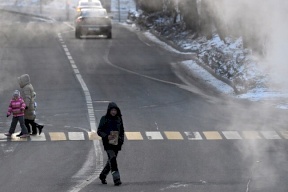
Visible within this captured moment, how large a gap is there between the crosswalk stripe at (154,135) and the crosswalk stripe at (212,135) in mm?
1040

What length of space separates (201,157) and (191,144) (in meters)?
1.79

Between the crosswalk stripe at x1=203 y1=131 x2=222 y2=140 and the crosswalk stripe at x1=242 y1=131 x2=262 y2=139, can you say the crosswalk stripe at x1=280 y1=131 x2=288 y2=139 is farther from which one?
the crosswalk stripe at x1=203 y1=131 x2=222 y2=140

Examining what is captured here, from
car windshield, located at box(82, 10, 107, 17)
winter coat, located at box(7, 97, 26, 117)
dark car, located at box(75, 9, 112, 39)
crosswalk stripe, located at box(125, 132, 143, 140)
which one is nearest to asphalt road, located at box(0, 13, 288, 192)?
crosswalk stripe, located at box(125, 132, 143, 140)

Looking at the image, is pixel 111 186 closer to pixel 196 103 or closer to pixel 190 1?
pixel 196 103

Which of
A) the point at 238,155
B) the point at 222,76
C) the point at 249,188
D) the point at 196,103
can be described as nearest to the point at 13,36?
the point at 222,76

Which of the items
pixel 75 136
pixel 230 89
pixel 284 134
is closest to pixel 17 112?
pixel 75 136

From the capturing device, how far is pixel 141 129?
75.1ft

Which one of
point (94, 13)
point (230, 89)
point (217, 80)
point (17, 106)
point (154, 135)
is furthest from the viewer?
point (94, 13)

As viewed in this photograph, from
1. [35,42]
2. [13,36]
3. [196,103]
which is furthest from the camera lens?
[13,36]

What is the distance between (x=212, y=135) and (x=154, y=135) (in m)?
1.31

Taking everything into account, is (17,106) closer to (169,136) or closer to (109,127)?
(169,136)

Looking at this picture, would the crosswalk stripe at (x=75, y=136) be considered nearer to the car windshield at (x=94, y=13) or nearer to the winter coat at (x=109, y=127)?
the winter coat at (x=109, y=127)

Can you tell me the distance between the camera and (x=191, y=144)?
20797mm

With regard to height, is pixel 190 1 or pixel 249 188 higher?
pixel 249 188
